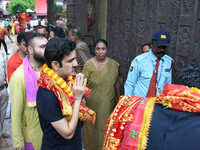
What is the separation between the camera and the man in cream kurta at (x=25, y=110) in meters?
2.00

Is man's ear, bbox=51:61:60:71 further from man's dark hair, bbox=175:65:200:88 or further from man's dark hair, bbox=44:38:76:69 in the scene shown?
man's dark hair, bbox=175:65:200:88

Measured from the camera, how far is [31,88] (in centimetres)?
208

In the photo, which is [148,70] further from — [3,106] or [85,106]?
[3,106]

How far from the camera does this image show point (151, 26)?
3463mm

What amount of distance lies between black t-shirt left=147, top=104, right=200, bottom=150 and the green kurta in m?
2.11

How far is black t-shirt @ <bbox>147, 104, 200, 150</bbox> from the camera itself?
107 centimetres

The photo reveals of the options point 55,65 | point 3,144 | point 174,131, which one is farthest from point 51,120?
point 3,144

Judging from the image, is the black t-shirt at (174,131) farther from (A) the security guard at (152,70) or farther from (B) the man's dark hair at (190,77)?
(A) the security guard at (152,70)

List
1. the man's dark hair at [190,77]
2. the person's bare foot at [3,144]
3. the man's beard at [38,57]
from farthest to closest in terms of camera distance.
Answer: the person's bare foot at [3,144], the man's beard at [38,57], the man's dark hair at [190,77]

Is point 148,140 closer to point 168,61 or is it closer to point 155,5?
point 168,61

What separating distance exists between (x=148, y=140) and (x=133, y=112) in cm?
21

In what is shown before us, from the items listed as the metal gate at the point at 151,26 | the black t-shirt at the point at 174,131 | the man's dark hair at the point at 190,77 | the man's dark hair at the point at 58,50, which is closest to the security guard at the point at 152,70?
the metal gate at the point at 151,26

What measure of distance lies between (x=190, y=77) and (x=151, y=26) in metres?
2.35

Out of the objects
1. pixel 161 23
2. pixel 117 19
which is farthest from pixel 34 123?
pixel 117 19
